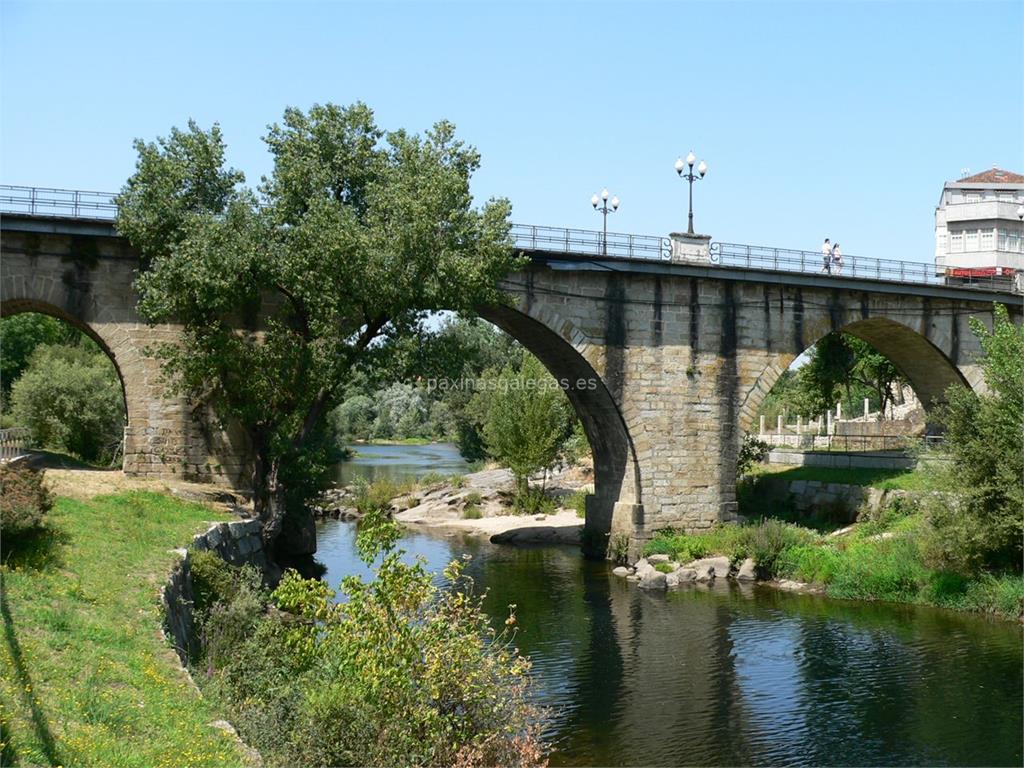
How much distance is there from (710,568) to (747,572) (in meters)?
0.92

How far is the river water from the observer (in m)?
13.5

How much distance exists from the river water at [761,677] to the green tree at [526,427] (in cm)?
1234

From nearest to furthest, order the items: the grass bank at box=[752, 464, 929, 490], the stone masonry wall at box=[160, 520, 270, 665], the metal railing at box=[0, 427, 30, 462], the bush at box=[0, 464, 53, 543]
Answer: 1. the stone masonry wall at box=[160, 520, 270, 665]
2. the bush at box=[0, 464, 53, 543]
3. the metal railing at box=[0, 427, 30, 462]
4. the grass bank at box=[752, 464, 929, 490]

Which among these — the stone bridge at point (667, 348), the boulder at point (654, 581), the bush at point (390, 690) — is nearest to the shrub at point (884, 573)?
the boulder at point (654, 581)

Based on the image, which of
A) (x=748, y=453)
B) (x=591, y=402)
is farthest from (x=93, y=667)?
(x=748, y=453)

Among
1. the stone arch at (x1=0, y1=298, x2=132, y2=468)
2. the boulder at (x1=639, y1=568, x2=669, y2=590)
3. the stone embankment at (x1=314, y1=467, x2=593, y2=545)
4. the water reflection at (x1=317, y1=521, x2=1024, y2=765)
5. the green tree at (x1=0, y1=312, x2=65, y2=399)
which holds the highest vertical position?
the green tree at (x1=0, y1=312, x2=65, y2=399)

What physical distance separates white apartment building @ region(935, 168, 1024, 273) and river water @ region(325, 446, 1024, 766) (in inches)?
1551

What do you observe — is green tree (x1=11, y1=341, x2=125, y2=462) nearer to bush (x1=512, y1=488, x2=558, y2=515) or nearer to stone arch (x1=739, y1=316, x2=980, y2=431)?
bush (x1=512, y1=488, x2=558, y2=515)

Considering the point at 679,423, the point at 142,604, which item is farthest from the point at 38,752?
the point at 679,423

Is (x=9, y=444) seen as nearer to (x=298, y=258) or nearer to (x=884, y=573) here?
(x=298, y=258)

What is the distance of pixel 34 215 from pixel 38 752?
1682 centimetres

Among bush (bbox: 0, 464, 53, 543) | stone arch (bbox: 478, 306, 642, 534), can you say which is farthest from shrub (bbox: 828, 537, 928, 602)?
bush (bbox: 0, 464, 53, 543)

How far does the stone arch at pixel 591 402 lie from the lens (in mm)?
26453

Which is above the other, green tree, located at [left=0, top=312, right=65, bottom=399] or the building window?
the building window
